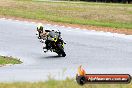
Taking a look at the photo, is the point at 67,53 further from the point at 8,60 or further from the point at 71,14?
the point at 71,14

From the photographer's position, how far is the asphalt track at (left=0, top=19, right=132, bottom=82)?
57.3 feet

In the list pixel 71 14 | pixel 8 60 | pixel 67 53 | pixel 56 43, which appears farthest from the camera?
pixel 71 14

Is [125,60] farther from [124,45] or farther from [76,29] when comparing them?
[76,29]

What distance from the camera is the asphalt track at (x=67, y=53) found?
17.5 metres

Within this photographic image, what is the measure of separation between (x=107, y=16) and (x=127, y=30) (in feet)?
32.9

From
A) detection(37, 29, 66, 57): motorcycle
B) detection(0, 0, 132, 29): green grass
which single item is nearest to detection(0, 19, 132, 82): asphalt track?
detection(37, 29, 66, 57): motorcycle

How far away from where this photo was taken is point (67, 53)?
23828 millimetres

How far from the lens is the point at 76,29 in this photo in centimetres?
3275

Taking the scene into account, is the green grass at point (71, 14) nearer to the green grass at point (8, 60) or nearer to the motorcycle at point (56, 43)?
the motorcycle at point (56, 43)

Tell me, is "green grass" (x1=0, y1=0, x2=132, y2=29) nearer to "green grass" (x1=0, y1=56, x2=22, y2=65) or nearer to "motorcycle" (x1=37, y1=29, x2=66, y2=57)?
"motorcycle" (x1=37, y1=29, x2=66, y2=57)

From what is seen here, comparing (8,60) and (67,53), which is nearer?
(8,60)

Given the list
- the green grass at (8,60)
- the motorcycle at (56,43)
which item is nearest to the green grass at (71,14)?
the motorcycle at (56,43)

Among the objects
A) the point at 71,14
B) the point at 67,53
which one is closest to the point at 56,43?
the point at 67,53

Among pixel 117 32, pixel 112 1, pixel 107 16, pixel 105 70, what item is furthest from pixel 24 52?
pixel 112 1
